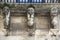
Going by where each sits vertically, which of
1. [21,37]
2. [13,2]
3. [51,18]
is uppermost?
[13,2]

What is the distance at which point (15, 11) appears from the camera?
19.8 feet

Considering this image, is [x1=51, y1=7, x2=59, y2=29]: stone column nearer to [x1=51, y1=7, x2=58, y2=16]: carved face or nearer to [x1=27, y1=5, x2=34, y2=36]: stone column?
[x1=51, y1=7, x2=58, y2=16]: carved face

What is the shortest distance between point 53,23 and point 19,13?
0.92 metres

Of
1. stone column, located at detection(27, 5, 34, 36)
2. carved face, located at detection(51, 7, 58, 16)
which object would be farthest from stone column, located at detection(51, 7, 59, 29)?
stone column, located at detection(27, 5, 34, 36)

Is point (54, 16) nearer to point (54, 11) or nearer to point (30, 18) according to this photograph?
point (54, 11)

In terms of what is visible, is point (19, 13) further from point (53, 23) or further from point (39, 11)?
point (53, 23)

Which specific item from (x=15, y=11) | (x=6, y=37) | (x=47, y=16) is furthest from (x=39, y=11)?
(x=6, y=37)

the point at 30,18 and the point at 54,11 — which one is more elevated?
the point at 54,11

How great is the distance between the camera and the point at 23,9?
6047 millimetres

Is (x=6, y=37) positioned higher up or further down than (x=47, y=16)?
further down

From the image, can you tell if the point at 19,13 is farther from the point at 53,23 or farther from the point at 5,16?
the point at 53,23

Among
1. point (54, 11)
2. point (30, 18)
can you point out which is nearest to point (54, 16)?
point (54, 11)

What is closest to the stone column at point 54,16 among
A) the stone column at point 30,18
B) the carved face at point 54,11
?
the carved face at point 54,11

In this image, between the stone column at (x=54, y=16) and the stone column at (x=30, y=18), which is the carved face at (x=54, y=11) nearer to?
the stone column at (x=54, y=16)
